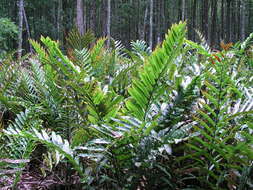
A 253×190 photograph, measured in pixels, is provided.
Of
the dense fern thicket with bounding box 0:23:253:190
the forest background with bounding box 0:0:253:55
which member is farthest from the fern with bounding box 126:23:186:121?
the forest background with bounding box 0:0:253:55

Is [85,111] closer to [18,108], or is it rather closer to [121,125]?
[121,125]

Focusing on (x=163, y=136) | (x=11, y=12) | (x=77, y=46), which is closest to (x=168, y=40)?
(x=163, y=136)

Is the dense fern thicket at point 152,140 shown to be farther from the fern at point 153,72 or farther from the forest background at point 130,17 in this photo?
the forest background at point 130,17

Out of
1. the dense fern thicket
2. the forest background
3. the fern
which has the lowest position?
the dense fern thicket

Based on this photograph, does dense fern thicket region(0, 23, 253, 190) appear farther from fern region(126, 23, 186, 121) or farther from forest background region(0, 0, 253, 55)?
forest background region(0, 0, 253, 55)

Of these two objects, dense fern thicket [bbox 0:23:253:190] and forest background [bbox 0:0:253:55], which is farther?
forest background [bbox 0:0:253:55]

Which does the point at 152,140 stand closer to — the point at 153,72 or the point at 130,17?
the point at 153,72

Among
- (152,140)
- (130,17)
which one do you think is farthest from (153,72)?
(130,17)

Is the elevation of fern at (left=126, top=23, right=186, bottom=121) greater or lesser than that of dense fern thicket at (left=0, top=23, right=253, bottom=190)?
greater

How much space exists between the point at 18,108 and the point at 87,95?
0.77 meters

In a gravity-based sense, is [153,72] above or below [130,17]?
below

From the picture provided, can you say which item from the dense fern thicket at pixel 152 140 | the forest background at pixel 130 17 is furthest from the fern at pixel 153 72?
the forest background at pixel 130 17

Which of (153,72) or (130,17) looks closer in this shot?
(153,72)

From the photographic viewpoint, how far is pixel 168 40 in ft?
3.80
